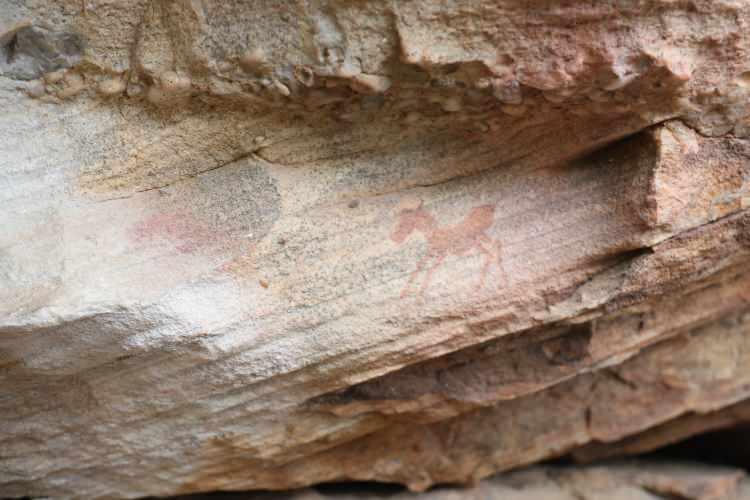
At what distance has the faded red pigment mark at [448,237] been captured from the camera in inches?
45.8

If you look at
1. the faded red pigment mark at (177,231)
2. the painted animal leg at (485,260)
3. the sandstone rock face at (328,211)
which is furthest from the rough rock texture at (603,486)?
the faded red pigment mark at (177,231)

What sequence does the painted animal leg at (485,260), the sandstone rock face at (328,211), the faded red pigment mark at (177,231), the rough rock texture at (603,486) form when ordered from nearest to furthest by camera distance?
the sandstone rock face at (328,211) < the faded red pigment mark at (177,231) < the painted animal leg at (485,260) < the rough rock texture at (603,486)

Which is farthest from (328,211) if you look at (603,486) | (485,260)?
(603,486)

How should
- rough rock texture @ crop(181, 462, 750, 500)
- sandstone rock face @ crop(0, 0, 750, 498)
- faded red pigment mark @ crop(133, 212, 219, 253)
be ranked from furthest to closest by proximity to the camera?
rough rock texture @ crop(181, 462, 750, 500), faded red pigment mark @ crop(133, 212, 219, 253), sandstone rock face @ crop(0, 0, 750, 498)

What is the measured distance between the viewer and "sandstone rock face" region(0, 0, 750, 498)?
969 mm

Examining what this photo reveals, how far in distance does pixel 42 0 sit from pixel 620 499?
5.16 ft

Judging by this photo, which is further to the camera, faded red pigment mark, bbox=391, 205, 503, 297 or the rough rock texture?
the rough rock texture

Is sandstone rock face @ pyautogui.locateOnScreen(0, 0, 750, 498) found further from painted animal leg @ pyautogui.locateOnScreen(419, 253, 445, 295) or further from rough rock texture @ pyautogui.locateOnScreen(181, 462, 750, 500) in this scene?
rough rock texture @ pyautogui.locateOnScreen(181, 462, 750, 500)

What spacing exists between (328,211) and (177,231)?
22cm

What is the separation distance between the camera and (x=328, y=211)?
114 cm

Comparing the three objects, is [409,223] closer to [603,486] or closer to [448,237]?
[448,237]

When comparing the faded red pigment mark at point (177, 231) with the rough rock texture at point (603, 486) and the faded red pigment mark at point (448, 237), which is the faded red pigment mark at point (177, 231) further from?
the rough rock texture at point (603, 486)

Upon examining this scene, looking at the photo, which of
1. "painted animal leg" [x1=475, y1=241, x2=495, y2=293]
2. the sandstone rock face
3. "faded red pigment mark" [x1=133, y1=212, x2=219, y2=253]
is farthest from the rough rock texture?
"faded red pigment mark" [x1=133, y1=212, x2=219, y2=253]

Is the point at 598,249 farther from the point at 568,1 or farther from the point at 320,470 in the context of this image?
the point at 320,470
